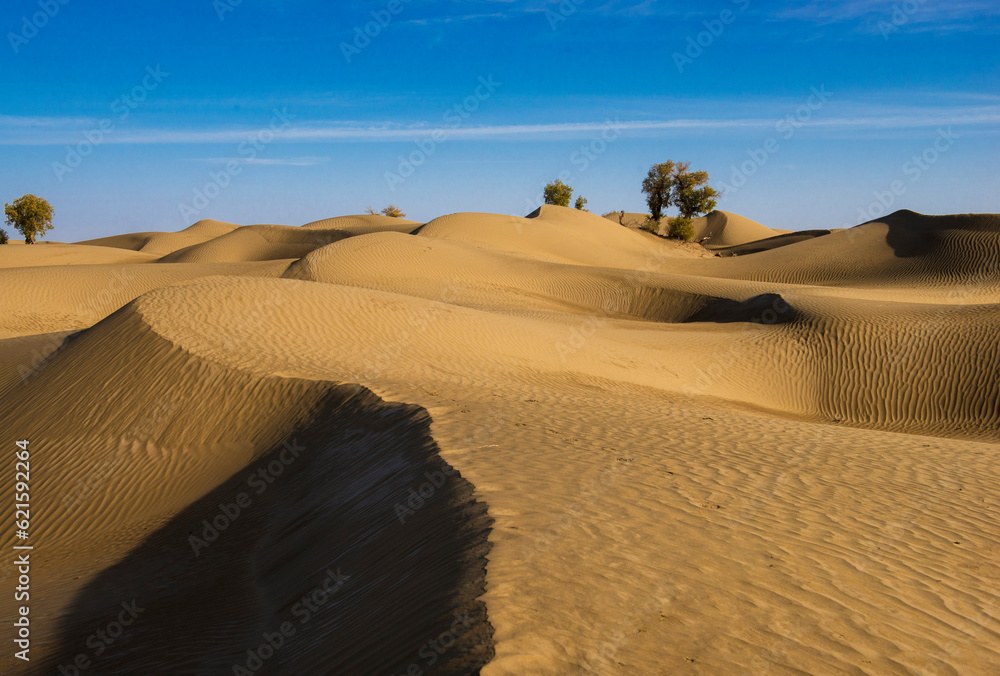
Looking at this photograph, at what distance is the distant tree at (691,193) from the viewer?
204 feet

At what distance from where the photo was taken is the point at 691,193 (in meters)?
62.3

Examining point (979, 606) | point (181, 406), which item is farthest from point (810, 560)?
point (181, 406)

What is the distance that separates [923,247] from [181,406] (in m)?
39.8

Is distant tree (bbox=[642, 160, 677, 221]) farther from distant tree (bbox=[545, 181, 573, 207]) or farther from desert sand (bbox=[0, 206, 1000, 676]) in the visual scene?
desert sand (bbox=[0, 206, 1000, 676])

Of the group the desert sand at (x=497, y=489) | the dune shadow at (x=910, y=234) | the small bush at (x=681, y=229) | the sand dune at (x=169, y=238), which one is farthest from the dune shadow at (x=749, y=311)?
the sand dune at (x=169, y=238)

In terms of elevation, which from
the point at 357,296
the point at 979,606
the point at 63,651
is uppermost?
the point at 357,296

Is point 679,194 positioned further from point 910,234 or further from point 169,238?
point 169,238

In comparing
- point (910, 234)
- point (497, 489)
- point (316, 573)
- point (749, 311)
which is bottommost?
point (316, 573)

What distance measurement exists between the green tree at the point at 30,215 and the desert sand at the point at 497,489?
50499 mm

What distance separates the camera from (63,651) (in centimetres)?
556

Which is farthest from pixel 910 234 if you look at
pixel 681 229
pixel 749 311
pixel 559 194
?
pixel 559 194

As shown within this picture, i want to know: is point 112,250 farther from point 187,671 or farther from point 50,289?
point 187,671

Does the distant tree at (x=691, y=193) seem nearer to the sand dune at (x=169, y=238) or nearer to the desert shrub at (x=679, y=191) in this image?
the desert shrub at (x=679, y=191)

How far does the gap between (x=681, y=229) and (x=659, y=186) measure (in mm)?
5611
